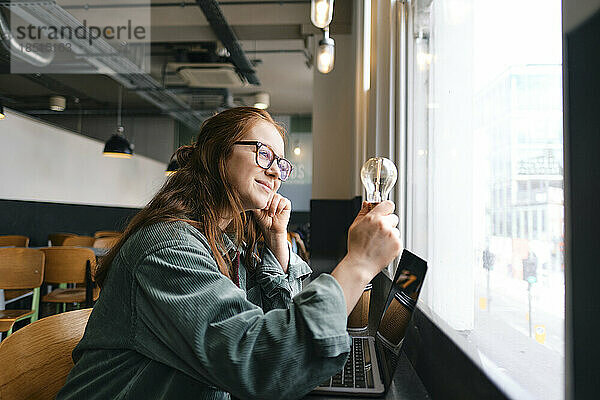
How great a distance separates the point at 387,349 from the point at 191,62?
6.61 meters

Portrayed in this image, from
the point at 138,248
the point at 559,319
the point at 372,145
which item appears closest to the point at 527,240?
the point at 559,319

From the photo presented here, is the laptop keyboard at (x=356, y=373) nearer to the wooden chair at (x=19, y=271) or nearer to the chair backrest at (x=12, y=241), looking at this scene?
the wooden chair at (x=19, y=271)

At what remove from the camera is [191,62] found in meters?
6.94

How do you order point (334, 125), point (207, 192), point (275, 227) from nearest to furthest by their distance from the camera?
point (207, 192) → point (275, 227) → point (334, 125)

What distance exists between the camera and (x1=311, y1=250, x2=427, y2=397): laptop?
94 centimetres

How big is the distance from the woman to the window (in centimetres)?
22

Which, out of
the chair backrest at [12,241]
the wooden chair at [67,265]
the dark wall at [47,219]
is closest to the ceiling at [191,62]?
the dark wall at [47,219]

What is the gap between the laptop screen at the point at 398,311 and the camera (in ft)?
3.03

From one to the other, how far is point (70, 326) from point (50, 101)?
785 centimetres

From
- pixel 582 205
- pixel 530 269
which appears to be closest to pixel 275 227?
pixel 530 269

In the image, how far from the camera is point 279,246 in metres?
1.62

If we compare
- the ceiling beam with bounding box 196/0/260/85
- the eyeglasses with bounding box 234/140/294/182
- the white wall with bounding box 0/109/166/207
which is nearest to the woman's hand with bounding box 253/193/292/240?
the eyeglasses with bounding box 234/140/294/182

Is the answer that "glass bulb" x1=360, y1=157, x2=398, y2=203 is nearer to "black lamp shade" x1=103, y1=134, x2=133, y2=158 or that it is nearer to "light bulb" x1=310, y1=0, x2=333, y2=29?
"light bulb" x1=310, y1=0, x2=333, y2=29

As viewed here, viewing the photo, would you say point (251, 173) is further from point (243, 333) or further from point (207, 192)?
point (243, 333)
